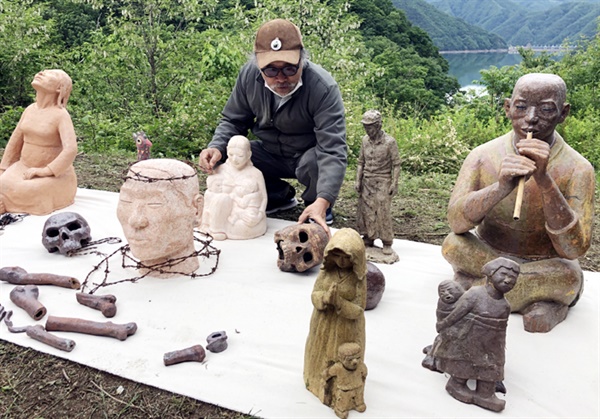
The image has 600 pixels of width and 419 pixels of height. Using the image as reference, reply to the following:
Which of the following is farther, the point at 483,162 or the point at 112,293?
the point at 112,293

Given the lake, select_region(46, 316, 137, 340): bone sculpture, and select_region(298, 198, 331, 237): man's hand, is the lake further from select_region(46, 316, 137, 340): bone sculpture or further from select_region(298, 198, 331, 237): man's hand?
select_region(46, 316, 137, 340): bone sculpture

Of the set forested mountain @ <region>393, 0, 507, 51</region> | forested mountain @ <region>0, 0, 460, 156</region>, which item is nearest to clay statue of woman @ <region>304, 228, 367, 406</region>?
forested mountain @ <region>0, 0, 460, 156</region>

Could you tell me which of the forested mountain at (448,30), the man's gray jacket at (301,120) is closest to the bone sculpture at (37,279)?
the man's gray jacket at (301,120)

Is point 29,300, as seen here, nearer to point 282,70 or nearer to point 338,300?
point 338,300

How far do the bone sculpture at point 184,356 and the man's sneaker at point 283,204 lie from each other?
2.50 meters

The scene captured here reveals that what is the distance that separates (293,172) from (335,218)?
620mm

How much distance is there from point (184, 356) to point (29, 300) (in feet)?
3.85

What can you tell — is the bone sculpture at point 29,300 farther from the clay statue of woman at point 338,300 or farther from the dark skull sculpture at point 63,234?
the clay statue of woman at point 338,300

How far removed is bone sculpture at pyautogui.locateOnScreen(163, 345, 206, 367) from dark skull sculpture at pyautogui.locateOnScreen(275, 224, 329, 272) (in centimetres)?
112

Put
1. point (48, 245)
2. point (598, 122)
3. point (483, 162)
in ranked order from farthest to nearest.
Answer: point (598, 122)
point (48, 245)
point (483, 162)

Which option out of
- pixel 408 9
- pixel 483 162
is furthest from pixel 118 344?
pixel 408 9

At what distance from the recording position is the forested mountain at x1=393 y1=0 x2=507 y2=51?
22922mm

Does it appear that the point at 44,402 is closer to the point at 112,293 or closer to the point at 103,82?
the point at 112,293

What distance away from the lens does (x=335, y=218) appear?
521 centimetres
